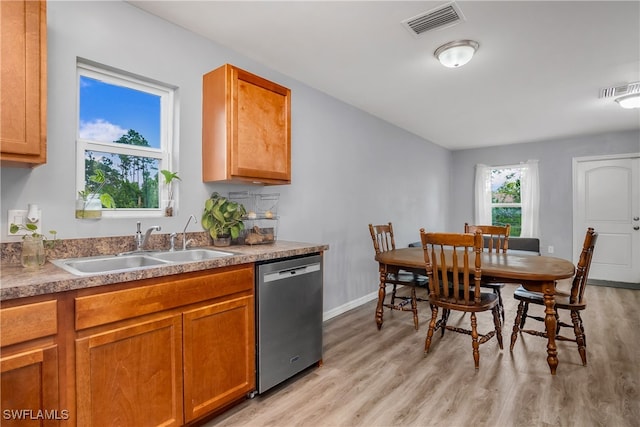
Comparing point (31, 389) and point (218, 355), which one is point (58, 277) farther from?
point (218, 355)

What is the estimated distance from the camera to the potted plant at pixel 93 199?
1897 millimetres

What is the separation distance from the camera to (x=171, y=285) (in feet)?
5.16

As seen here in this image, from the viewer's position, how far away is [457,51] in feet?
8.11

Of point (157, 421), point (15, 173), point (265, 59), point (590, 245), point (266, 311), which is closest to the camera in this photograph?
point (157, 421)

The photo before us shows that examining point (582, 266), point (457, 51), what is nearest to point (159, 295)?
point (457, 51)

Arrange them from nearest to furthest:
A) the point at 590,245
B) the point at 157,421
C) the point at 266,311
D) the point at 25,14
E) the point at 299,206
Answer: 1. the point at 25,14
2. the point at 157,421
3. the point at 266,311
4. the point at 590,245
5. the point at 299,206

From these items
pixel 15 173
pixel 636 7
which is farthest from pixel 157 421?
pixel 636 7

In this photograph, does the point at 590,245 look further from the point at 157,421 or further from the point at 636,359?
the point at 157,421

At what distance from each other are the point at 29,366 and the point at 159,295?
483 mm

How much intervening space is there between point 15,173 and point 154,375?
47.2 inches

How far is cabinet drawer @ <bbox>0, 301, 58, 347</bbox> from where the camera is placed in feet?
3.70

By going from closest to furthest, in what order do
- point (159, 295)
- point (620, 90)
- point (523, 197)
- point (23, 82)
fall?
point (23, 82)
point (159, 295)
point (620, 90)
point (523, 197)

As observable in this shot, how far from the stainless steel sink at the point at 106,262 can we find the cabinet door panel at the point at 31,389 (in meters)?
0.47

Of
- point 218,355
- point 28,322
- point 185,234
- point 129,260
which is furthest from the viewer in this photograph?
point 185,234
